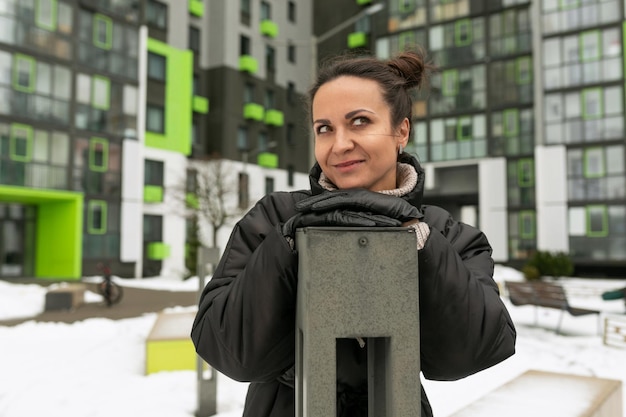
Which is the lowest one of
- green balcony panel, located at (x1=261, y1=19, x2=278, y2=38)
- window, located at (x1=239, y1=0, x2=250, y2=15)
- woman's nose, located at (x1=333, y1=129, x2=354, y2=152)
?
woman's nose, located at (x1=333, y1=129, x2=354, y2=152)

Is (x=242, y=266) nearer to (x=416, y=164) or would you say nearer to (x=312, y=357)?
(x=312, y=357)

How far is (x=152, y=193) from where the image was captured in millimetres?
29359

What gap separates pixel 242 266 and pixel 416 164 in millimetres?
589

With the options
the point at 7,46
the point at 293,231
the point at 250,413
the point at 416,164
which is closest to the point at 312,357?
the point at 293,231

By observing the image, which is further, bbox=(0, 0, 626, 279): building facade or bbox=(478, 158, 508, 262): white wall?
bbox=(478, 158, 508, 262): white wall

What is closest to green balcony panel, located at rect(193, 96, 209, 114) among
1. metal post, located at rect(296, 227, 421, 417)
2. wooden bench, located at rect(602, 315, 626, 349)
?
A: wooden bench, located at rect(602, 315, 626, 349)

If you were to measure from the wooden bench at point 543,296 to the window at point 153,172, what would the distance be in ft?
73.3

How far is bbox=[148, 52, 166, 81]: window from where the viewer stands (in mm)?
30703

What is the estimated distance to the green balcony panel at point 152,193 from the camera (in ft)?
95.8

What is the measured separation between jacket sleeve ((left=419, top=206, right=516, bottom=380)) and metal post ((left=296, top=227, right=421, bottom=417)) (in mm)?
88

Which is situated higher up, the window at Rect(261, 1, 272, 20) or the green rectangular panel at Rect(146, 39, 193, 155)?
the window at Rect(261, 1, 272, 20)

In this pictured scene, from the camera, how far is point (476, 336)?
129cm

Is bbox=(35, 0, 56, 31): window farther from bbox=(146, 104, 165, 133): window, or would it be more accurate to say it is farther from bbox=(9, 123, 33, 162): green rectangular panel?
bbox=(146, 104, 165, 133): window

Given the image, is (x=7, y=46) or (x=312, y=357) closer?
(x=312, y=357)
